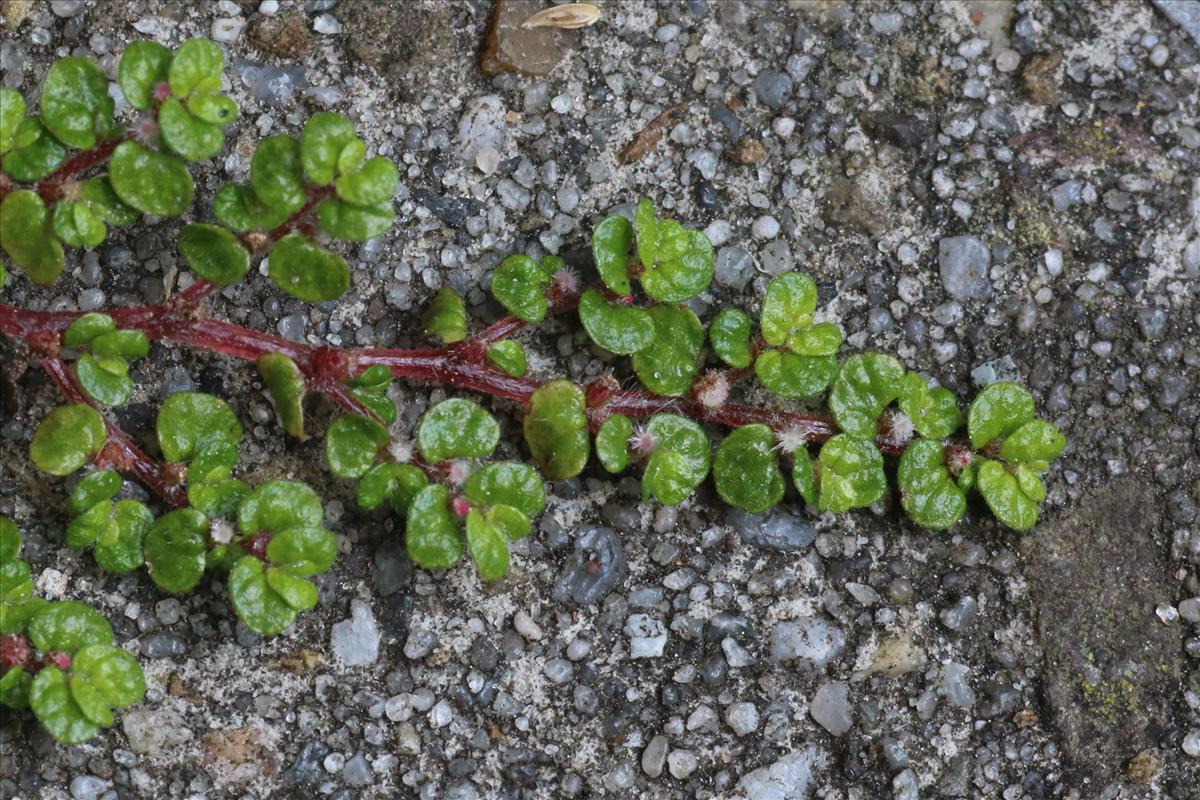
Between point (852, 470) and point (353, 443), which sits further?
point (852, 470)

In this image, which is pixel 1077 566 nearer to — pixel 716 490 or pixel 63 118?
pixel 716 490

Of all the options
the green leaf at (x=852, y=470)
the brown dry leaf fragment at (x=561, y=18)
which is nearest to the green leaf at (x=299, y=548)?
the green leaf at (x=852, y=470)

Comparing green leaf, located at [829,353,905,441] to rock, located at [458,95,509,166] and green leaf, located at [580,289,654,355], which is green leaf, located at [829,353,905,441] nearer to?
→ green leaf, located at [580,289,654,355]

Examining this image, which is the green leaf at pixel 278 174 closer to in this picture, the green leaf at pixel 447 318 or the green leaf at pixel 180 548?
the green leaf at pixel 447 318

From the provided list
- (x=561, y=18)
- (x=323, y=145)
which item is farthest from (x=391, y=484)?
(x=561, y=18)

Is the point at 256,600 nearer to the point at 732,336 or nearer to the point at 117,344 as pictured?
the point at 117,344

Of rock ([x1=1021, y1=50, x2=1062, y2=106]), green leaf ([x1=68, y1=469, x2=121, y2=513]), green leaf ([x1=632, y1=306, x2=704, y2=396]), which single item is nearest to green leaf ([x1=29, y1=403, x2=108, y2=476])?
green leaf ([x1=68, y1=469, x2=121, y2=513])
